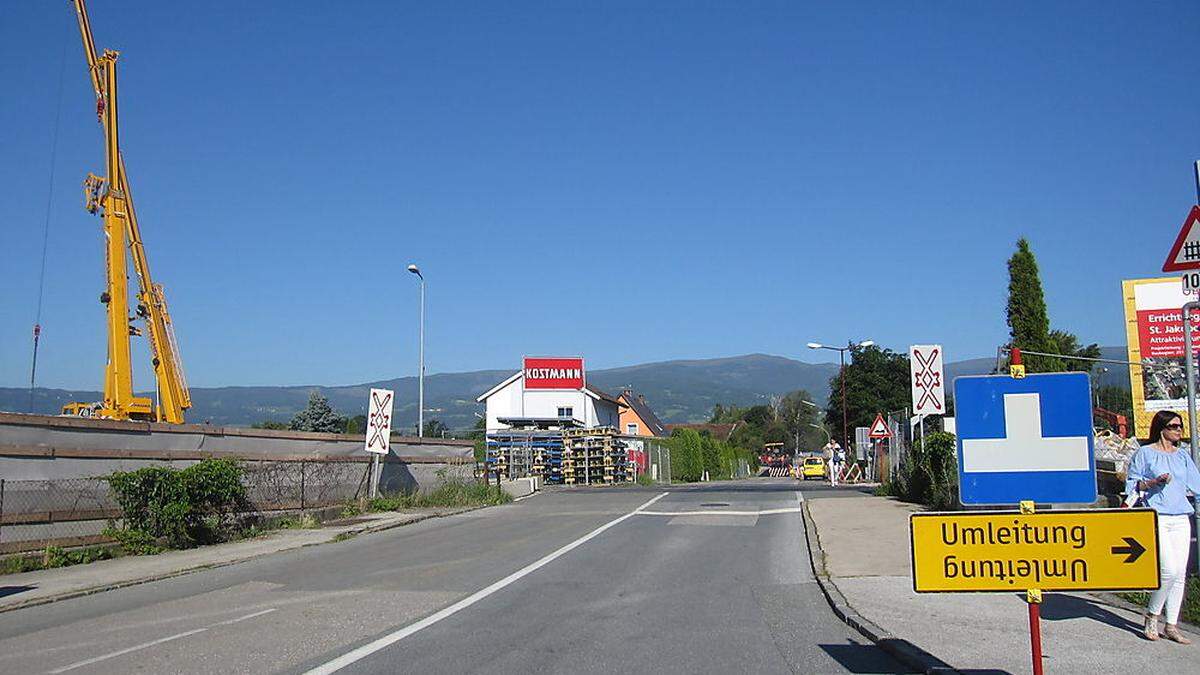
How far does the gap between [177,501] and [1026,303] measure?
26293mm

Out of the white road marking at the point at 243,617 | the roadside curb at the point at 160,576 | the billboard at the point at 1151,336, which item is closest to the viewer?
the white road marking at the point at 243,617

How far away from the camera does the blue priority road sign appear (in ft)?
20.5

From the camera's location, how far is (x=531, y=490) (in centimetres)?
3597

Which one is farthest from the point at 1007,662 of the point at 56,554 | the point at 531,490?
the point at 531,490

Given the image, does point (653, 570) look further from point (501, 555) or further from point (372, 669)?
point (372, 669)

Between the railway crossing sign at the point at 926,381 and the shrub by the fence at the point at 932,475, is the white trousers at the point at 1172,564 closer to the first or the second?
the shrub by the fence at the point at 932,475

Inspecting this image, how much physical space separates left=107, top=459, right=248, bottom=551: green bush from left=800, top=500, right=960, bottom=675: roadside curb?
1060 cm

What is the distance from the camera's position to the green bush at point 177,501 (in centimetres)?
1633

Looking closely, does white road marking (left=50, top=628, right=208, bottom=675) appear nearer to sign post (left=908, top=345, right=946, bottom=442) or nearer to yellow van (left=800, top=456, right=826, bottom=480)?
sign post (left=908, top=345, right=946, bottom=442)

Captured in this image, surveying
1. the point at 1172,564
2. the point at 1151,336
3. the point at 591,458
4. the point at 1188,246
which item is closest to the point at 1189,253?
the point at 1188,246

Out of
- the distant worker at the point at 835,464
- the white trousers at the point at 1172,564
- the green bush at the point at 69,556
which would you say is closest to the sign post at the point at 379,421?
the green bush at the point at 69,556

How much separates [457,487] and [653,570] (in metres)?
15.8

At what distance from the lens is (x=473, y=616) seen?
401 inches

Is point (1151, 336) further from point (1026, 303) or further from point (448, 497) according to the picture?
point (448, 497)
